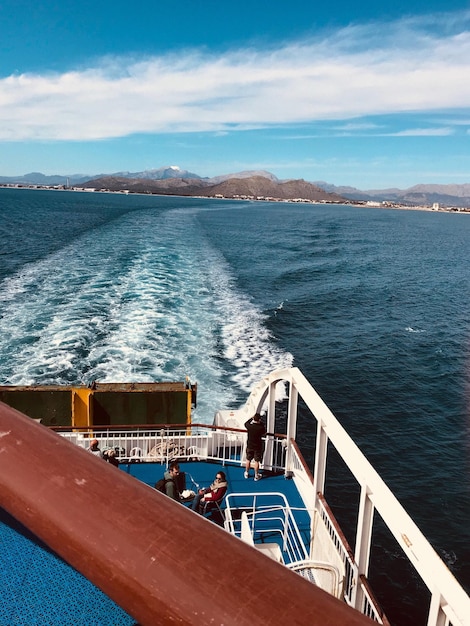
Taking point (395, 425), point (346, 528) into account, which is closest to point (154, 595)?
point (346, 528)

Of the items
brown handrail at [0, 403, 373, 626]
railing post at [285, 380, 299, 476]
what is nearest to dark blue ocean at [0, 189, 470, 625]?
railing post at [285, 380, 299, 476]

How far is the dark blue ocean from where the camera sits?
62.7 feet

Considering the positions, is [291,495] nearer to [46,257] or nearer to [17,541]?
[17,541]

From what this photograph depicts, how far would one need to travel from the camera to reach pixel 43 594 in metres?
2.69

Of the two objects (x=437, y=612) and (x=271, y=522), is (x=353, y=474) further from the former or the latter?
(x=437, y=612)

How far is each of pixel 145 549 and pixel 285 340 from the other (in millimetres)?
29148

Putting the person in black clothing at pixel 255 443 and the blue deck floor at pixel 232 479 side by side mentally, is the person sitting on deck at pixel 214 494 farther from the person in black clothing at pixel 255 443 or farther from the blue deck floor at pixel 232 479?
the person in black clothing at pixel 255 443

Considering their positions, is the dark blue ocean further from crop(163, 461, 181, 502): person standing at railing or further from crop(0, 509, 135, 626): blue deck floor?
crop(0, 509, 135, 626): blue deck floor

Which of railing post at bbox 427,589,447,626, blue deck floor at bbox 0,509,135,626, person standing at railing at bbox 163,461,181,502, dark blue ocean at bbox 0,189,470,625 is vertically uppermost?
blue deck floor at bbox 0,509,135,626

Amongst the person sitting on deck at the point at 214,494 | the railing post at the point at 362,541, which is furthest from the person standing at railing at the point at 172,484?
the railing post at the point at 362,541

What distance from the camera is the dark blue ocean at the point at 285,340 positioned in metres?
19.1

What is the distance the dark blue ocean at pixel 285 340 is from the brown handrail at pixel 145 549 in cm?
1450

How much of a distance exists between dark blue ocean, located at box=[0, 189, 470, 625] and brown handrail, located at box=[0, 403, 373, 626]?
14.5 meters

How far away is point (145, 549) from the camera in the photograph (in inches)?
36.9
